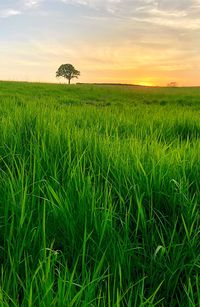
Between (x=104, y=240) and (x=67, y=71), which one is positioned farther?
(x=67, y=71)

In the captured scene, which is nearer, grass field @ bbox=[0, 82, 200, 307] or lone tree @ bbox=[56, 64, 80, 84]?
grass field @ bbox=[0, 82, 200, 307]

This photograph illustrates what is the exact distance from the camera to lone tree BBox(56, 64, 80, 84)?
85.2 m

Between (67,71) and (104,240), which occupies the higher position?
(67,71)

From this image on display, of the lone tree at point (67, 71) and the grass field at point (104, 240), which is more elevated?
the lone tree at point (67, 71)

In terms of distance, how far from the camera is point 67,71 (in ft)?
280

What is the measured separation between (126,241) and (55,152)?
1304 mm

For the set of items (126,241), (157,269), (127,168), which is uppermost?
(127,168)

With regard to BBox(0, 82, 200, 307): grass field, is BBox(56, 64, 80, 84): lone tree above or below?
above

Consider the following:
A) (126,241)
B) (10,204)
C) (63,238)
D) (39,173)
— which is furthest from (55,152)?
(126,241)

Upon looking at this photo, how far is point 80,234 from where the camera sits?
66.2 inches

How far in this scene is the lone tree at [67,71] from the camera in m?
85.2

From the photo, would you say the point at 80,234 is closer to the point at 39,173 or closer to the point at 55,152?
the point at 39,173

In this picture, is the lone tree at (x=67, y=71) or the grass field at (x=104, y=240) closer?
the grass field at (x=104, y=240)

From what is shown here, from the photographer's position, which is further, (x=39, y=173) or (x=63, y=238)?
(x=39, y=173)
